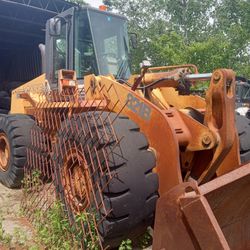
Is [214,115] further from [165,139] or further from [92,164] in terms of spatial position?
[92,164]

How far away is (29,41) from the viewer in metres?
10.7

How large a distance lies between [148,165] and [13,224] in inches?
76.0

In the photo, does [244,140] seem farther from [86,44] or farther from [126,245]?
[86,44]

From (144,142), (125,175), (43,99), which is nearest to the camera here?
(125,175)

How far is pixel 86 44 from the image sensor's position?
551 centimetres

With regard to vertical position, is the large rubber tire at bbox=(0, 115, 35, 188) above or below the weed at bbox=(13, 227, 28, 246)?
above

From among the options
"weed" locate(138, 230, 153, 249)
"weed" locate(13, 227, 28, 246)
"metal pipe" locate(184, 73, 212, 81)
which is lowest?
"weed" locate(138, 230, 153, 249)

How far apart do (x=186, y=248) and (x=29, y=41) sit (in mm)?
9414

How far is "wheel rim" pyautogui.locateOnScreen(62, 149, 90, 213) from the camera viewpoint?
140 inches

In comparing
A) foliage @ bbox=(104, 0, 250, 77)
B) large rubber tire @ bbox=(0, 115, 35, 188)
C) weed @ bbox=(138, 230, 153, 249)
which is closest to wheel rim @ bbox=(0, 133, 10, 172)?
large rubber tire @ bbox=(0, 115, 35, 188)

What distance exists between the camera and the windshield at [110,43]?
18.0ft

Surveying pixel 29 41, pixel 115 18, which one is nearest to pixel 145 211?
pixel 115 18

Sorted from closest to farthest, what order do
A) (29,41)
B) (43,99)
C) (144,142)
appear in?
(144,142) → (43,99) → (29,41)

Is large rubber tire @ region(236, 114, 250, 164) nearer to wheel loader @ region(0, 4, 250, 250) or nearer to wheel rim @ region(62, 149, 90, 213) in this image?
wheel loader @ region(0, 4, 250, 250)
